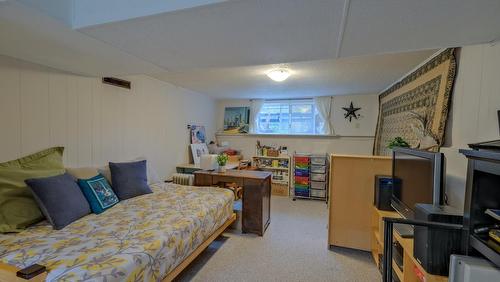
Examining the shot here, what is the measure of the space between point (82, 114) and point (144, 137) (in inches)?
38.0

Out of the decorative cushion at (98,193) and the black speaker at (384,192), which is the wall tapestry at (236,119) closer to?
the decorative cushion at (98,193)

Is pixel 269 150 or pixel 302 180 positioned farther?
pixel 269 150

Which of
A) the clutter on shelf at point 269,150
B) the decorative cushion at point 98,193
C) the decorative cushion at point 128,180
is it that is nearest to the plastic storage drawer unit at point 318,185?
the clutter on shelf at point 269,150

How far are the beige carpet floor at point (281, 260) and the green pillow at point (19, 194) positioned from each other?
4.43ft

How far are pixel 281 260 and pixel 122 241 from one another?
1.58 m

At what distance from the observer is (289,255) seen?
2477mm

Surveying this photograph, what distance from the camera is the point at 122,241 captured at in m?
1.58

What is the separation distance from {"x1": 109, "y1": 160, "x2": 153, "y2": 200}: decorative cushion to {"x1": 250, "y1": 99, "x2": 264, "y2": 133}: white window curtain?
3.15 meters

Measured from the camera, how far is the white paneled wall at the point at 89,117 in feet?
6.61

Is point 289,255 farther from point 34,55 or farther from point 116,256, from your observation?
point 34,55

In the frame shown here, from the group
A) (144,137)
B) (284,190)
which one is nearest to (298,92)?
(284,190)

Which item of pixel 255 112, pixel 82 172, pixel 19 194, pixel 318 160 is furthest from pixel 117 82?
pixel 318 160

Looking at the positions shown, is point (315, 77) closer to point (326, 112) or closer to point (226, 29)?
point (326, 112)

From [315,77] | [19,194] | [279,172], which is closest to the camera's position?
[19,194]
